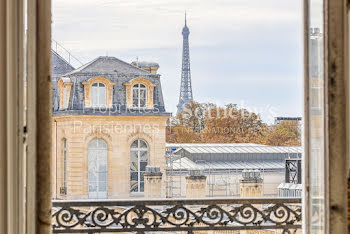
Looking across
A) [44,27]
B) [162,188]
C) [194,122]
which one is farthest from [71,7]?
[44,27]

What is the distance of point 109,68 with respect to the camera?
855 cm

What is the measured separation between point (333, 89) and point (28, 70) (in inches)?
33.4

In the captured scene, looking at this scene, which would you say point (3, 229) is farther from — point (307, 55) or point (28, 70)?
point (307, 55)

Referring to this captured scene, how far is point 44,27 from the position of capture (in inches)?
51.0

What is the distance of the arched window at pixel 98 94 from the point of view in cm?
869

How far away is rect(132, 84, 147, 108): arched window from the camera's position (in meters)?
8.77

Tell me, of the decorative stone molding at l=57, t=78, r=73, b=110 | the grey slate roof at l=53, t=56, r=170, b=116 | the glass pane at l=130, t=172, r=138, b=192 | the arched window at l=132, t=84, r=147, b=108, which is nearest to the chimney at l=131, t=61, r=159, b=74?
the grey slate roof at l=53, t=56, r=170, b=116

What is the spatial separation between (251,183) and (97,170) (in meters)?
2.94

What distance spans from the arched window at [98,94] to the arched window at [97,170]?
0.84m

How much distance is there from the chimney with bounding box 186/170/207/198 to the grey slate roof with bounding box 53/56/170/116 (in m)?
1.26

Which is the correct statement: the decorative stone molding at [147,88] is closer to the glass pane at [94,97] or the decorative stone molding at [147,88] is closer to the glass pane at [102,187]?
the glass pane at [94,97]

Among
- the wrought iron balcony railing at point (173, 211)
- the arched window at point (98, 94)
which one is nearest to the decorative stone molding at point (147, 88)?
the arched window at point (98, 94)

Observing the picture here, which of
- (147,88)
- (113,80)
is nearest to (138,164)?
(147,88)

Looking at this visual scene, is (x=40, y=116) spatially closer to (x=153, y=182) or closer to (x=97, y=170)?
(x=97, y=170)
